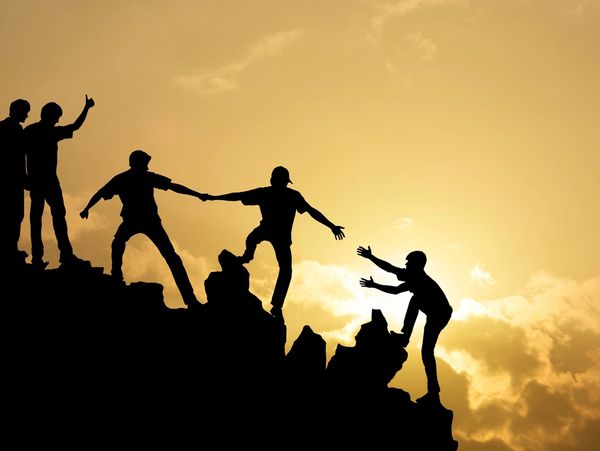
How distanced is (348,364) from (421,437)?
9.36 ft

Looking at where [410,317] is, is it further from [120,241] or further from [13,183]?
[13,183]

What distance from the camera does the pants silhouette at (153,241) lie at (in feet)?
61.4

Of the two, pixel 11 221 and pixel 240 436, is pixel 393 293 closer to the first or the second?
pixel 240 436

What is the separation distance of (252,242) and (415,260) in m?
4.50

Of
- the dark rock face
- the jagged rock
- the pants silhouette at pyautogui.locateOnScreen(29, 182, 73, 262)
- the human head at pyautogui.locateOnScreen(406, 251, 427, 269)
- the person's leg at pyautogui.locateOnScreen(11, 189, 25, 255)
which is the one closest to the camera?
the dark rock face

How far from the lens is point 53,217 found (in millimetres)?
19047

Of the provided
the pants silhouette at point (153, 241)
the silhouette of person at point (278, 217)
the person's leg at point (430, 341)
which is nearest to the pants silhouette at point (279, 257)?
the silhouette of person at point (278, 217)

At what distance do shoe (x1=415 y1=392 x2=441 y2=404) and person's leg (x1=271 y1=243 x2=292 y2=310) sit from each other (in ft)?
15.4

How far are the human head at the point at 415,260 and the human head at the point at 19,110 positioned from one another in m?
10.8

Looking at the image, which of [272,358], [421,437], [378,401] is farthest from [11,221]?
[421,437]

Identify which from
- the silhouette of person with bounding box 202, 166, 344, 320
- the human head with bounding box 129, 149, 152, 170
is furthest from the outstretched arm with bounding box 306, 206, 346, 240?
the human head with bounding box 129, 149, 152, 170

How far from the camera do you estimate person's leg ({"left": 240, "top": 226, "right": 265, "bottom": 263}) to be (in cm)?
1992

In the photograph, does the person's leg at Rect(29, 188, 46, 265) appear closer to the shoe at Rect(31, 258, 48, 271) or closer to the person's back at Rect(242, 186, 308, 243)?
the shoe at Rect(31, 258, 48, 271)

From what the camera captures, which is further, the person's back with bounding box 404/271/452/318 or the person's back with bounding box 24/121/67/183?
the person's back with bounding box 404/271/452/318
